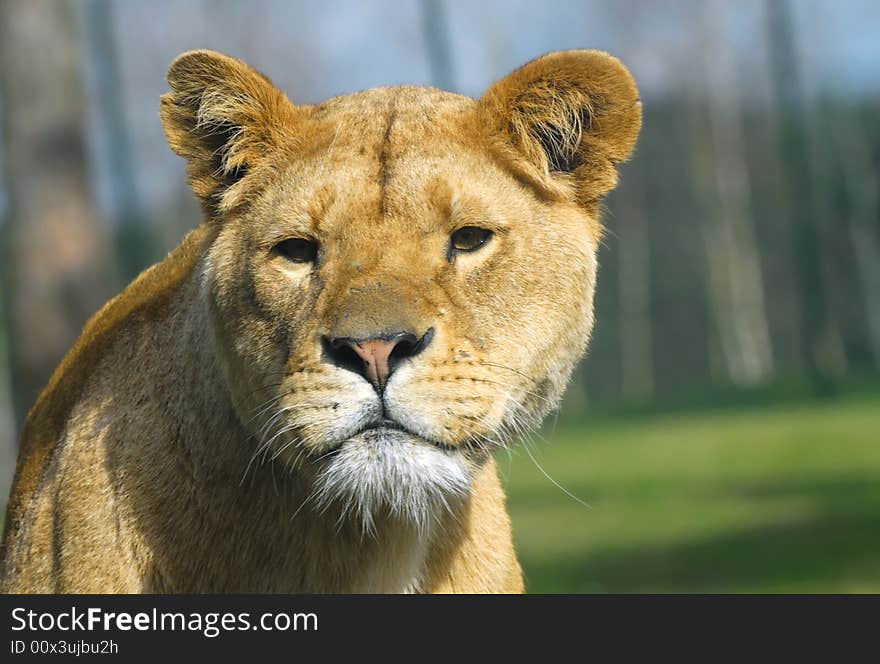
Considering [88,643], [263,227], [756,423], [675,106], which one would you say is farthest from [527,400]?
[675,106]

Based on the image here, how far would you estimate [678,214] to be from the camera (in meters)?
37.2

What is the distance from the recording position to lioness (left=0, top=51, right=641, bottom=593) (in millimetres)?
3146

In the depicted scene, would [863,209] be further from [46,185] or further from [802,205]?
[46,185]

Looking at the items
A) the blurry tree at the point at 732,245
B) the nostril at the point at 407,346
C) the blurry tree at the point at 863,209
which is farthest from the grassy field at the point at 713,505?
the blurry tree at the point at 732,245

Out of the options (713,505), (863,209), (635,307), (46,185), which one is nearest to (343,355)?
(46,185)

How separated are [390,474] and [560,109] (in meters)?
1.22

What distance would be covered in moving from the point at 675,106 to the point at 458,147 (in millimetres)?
33653

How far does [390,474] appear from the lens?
3113mm

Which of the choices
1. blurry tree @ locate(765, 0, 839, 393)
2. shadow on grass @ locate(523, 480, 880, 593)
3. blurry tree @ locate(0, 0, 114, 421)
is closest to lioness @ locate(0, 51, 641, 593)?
shadow on grass @ locate(523, 480, 880, 593)

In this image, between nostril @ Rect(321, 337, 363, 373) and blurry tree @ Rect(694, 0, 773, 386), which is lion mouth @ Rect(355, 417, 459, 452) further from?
blurry tree @ Rect(694, 0, 773, 386)

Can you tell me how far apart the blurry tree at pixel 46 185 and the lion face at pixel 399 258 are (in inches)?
233

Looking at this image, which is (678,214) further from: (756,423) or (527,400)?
(527,400)

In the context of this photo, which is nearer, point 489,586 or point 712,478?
point 489,586

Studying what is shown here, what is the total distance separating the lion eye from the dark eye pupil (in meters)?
0.38
